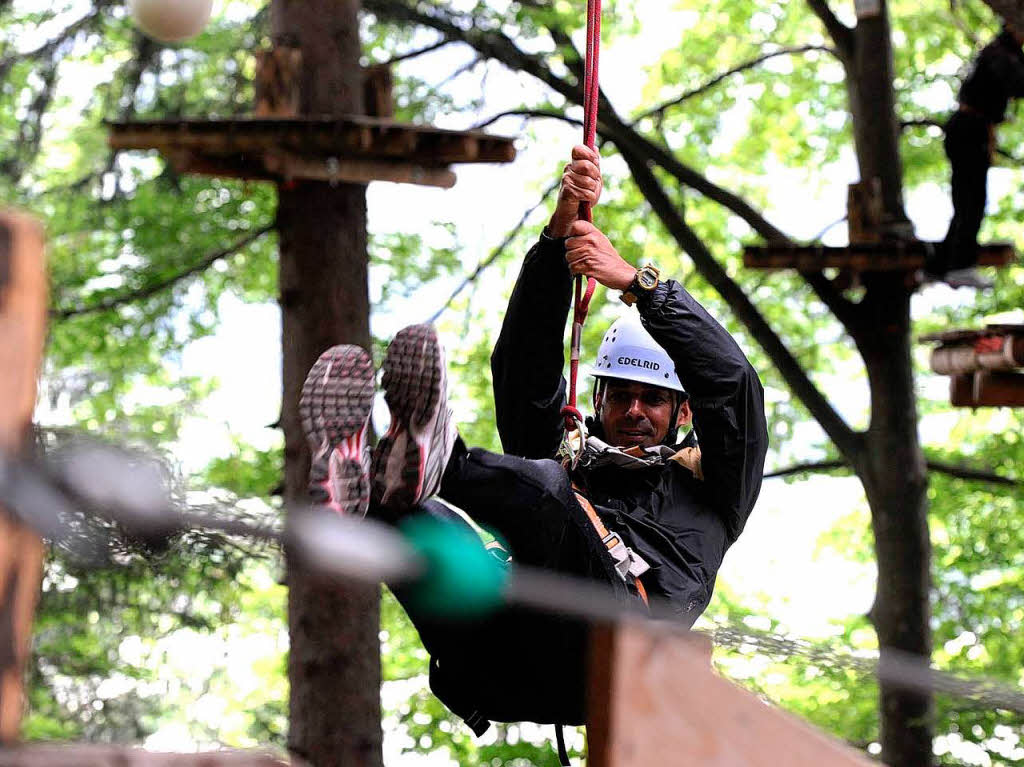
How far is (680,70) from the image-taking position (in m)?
11.6

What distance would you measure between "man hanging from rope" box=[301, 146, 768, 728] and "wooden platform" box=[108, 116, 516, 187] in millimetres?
1671

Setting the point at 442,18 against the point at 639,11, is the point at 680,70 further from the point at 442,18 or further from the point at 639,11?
the point at 442,18

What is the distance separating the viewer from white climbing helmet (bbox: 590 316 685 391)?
447cm

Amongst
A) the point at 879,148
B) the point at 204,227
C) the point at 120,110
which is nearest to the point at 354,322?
the point at 204,227

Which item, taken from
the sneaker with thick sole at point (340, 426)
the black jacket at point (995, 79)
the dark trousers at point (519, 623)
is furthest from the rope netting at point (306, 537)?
the black jacket at point (995, 79)

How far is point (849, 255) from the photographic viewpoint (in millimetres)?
7711

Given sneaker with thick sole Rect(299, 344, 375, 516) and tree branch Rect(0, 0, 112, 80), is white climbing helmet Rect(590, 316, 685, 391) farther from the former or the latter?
tree branch Rect(0, 0, 112, 80)

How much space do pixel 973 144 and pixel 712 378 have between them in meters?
3.68

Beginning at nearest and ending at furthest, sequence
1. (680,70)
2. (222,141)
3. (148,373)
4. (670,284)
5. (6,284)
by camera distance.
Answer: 1. (6,284)
2. (670,284)
3. (222,141)
4. (148,373)
5. (680,70)

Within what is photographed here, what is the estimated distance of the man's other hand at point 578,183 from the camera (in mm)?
4023

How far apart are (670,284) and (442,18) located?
227 inches

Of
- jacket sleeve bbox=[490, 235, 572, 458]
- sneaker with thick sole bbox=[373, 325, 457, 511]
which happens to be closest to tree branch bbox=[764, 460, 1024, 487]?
Result: jacket sleeve bbox=[490, 235, 572, 458]

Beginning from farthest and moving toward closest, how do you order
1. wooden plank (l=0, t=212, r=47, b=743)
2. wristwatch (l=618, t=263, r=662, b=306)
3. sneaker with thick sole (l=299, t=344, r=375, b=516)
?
wristwatch (l=618, t=263, r=662, b=306), sneaker with thick sole (l=299, t=344, r=375, b=516), wooden plank (l=0, t=212, r=47, b=743)

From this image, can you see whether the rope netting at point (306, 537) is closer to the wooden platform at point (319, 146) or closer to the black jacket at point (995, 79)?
the wooden platform at point (319, 146)
